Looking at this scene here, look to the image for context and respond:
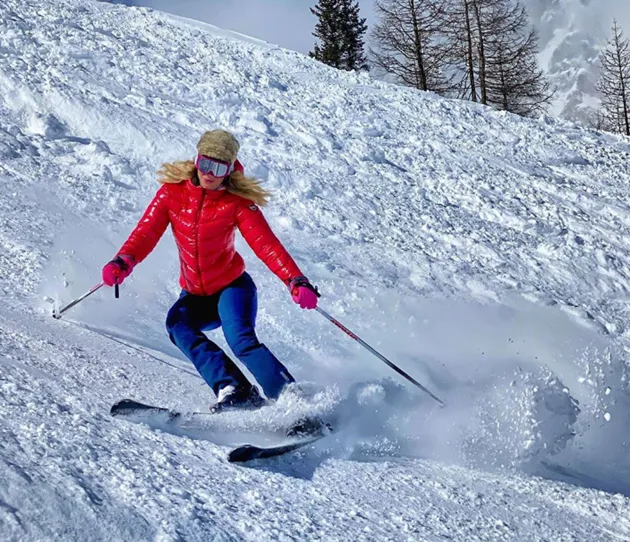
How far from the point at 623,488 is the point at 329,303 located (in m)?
3.24

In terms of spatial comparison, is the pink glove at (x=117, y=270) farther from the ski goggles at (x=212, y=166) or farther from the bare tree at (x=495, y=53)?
the bare tree at (x=495, y=53)

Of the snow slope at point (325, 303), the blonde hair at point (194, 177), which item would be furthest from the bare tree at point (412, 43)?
the blonde hair at point (194, 177)

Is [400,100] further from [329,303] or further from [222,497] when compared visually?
[222,497]

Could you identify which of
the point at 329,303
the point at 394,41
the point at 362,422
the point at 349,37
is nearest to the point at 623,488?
the point at 362,422

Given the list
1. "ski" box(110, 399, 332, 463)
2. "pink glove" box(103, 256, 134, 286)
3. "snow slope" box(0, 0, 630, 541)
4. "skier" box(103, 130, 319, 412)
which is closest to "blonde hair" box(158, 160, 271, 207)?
"skier" box(103, 130, 319, 412)

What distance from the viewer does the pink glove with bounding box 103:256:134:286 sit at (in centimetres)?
397

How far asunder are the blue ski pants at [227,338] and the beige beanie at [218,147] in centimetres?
75

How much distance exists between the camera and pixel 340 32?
36.2 m

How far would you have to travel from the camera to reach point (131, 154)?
9906 mm

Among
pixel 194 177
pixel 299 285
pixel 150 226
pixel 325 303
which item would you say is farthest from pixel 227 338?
pixel 325 303

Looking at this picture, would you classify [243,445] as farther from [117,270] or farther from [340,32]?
[340,32]

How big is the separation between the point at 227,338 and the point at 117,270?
72 centimetres

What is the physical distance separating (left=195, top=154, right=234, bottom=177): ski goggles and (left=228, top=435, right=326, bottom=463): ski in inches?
62.6

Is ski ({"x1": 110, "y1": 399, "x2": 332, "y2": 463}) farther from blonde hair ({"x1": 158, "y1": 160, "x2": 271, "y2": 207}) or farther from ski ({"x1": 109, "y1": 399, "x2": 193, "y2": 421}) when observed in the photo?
blonde hair ({"x1": 158, "y1": 160, "x2": 271, "y2": 207})
